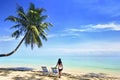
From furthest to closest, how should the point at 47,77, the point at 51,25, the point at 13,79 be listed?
the point at 51,25 → the point at 47,77 → the point at 13,79

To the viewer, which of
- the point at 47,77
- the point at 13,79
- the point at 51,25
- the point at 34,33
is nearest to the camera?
the point at 13,79

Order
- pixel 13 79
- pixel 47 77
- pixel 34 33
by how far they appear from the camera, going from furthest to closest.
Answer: pixel 34 33 < pixel 47 77 < pixel 13 79

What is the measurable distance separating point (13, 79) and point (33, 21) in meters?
9.93

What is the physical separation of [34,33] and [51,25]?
2.85 meters

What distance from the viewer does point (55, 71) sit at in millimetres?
24156

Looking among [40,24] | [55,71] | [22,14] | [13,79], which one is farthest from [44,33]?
[13,79]

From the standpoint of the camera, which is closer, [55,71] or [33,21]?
[55,71]

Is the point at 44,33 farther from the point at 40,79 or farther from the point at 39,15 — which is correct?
the point at 40,79

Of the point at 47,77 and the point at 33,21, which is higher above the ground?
the point at 33,21

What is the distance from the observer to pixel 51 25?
103 feet

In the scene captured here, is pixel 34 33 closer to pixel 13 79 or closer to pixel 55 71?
pixel 55 71

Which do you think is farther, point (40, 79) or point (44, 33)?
point (44, 33)

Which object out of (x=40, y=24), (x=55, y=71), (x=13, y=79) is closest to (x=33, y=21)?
(x=40, y=24)

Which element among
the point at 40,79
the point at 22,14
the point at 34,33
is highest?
the point at 22,14
